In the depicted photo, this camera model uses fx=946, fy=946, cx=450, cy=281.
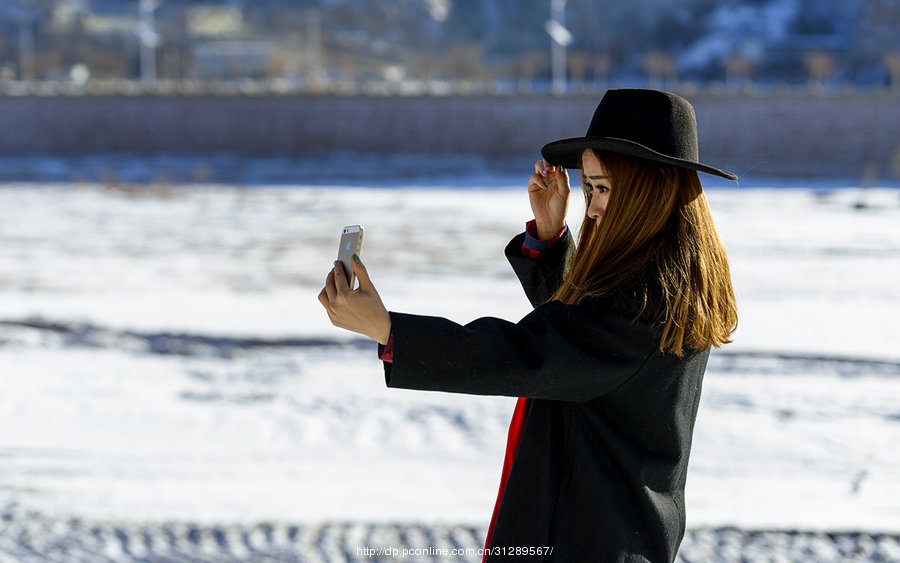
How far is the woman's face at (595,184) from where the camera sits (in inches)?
68.4

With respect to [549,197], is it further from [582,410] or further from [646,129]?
[582,410]

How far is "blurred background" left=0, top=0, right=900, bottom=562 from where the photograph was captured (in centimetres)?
442

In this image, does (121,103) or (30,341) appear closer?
(30,341)

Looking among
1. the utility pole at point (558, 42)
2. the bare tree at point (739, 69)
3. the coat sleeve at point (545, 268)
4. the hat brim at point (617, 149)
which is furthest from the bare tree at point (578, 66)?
the hat brim at point (617, 149)

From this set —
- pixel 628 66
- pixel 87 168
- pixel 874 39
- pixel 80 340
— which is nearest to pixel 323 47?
pixel 628 66

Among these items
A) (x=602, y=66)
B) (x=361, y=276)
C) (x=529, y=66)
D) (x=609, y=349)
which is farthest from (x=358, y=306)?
(x=602, y=66)

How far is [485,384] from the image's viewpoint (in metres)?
1.56

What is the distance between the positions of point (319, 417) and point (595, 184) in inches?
181

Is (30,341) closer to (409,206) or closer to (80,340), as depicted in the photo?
(80,340)

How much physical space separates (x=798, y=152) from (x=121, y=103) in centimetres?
2506

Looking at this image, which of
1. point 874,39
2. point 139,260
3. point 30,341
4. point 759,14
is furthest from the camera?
point 759,14

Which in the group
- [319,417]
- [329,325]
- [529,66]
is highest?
[529,66]

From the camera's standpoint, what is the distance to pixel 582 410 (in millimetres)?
1682

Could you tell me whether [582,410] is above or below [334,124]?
above
